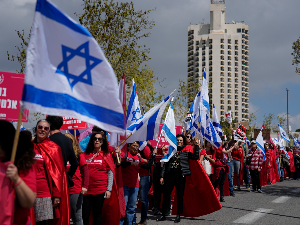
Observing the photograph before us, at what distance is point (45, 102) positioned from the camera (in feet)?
12.0

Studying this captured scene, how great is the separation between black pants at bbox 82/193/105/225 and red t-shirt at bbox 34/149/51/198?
6.07 ft

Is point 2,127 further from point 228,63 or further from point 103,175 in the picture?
point 228,63

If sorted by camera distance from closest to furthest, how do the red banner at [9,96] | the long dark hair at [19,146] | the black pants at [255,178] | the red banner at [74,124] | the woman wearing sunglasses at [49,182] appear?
the long dark hair at [19,146]
the woman wearing sunglasses at [49,182]
the red banner at [9,96]
the red banner at [74,124]
the black pants at [255,178]

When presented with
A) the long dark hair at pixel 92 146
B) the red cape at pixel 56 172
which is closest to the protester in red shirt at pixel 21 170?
the red cape at pixel 56 172

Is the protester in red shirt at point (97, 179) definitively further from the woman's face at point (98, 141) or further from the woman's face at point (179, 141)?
the woman's face at point (179, 141)

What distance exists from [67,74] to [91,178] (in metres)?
3.15

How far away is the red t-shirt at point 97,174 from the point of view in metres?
6.64

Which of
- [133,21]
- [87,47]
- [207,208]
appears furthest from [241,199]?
[87,47]

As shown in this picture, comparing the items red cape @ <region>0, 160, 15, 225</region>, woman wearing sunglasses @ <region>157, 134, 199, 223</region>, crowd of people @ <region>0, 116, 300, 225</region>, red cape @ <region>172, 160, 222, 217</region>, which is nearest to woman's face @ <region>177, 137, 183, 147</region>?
crowd of people @ <region>0, 116, 300, 225</region>

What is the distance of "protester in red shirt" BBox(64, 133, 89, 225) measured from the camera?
20.3 ft

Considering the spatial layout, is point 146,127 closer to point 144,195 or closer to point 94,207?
point 144,195

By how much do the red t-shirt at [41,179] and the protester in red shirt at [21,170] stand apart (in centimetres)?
131

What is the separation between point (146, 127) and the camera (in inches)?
322

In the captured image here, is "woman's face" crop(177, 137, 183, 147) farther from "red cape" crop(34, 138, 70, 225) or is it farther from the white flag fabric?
"red cape" crop(34, 138, 70, 225)
